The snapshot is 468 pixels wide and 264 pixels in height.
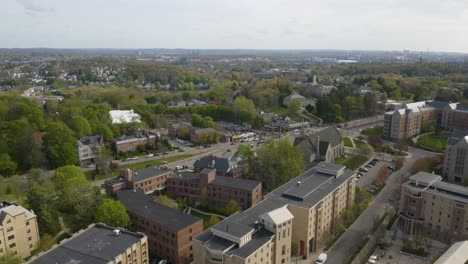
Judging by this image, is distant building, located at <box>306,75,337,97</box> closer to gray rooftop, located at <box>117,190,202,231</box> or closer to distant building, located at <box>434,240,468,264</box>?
gray rooftop, located at <box>117,190,202,231</box>

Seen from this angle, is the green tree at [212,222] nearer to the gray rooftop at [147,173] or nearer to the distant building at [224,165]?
the gray rooftop at [147,173]

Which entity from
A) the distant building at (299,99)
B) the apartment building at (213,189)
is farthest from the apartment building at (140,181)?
the distant building at (299,99)

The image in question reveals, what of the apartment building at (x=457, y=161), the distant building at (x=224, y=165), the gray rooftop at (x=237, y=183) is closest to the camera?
the gray rooftop at (x=237, y=183)

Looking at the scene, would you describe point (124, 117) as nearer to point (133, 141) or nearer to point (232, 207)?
point (133, 141)

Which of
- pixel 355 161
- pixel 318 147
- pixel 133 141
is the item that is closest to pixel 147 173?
pixel 133 141

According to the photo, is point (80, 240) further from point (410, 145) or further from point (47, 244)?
point (410, 145)

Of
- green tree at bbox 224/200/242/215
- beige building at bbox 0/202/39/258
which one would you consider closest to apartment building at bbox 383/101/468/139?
green tree at bbox 224/200/242/215

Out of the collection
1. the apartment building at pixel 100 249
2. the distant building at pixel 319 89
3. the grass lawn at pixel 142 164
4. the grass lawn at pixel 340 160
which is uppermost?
the distant building at pixel 319 89
